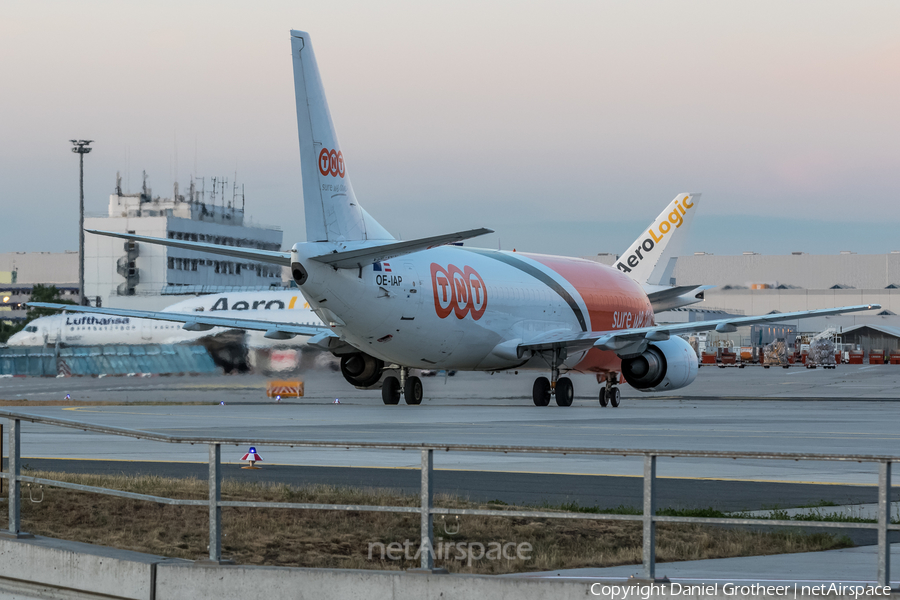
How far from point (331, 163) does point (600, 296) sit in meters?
14.8

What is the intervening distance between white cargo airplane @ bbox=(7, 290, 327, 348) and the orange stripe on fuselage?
41.7ft

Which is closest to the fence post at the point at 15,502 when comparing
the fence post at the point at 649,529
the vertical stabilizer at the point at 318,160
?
the fence post at the point at 649,529

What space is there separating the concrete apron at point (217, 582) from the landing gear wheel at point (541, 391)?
27.9 meters

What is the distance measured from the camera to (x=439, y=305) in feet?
106

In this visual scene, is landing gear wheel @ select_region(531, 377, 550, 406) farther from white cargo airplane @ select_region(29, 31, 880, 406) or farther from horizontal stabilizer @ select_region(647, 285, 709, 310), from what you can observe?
horizontal stabilizer @ select_region(647, 285, 709, 310)

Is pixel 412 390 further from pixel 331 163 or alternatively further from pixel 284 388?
pixel 331 163

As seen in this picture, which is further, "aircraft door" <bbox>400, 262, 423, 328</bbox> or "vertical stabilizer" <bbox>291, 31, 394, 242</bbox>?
"aircraft door" <bbox>400, 262, 423, 328</bbox>

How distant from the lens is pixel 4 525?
11203 millimetres

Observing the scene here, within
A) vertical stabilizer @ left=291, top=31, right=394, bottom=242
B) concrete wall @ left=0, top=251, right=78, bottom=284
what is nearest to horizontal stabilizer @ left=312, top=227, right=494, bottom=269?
vertical stabilizer @ left=291, top=31, right=394, bottom=242

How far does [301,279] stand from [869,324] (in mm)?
114764

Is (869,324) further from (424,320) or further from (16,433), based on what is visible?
(16,433)

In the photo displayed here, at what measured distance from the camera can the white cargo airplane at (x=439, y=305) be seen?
93.4 feet

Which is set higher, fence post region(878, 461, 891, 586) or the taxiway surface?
fence post region(878, 461, 891, 586)

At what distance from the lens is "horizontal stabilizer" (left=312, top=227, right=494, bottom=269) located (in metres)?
26.0
